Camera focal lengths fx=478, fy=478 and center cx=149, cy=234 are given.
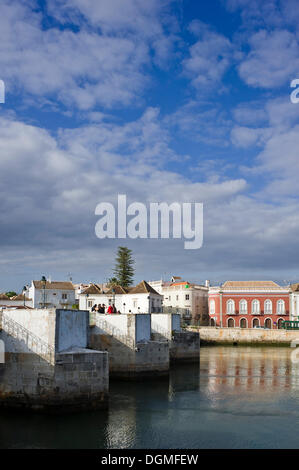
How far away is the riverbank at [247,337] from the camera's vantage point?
188 feet

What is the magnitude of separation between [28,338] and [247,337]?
144 ft

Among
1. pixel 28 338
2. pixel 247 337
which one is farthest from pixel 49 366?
pixel 247 337

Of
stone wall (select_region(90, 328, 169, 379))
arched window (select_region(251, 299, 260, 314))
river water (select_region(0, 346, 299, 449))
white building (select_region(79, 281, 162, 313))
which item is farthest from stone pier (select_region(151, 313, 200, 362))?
arched window (select_region(251, 299, 260, 314))

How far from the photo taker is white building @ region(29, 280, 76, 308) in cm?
7400

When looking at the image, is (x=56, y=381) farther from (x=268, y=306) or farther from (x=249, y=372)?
(x=268, y=306)

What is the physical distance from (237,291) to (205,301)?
857 cm

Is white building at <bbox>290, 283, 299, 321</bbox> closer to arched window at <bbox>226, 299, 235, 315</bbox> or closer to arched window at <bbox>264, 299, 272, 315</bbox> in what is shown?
arched window at <bbox>264, 299, 272, 315</bbox>

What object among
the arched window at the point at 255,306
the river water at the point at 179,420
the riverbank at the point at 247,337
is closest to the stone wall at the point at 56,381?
the river water at the point at 179,420

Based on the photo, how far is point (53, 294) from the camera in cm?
7588

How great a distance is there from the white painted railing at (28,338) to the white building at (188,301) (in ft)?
169

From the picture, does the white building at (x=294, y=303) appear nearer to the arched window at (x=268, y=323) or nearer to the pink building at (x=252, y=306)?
the pink building at (x=252, y=306)

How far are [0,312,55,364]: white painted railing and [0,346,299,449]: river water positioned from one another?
2.29 metres

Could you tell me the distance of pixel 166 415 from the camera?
65.8 ft
